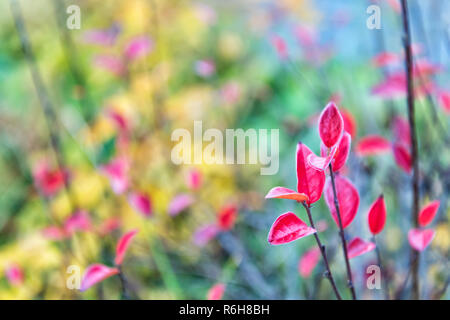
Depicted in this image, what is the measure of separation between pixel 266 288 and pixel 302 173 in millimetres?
415

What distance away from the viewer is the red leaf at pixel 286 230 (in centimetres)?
36

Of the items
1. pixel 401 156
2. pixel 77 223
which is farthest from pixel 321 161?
pixel 77 223

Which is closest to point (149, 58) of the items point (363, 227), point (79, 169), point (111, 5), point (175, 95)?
point (175, 95)

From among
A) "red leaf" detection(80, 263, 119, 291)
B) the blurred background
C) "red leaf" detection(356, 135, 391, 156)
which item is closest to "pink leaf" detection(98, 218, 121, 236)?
the blurred background

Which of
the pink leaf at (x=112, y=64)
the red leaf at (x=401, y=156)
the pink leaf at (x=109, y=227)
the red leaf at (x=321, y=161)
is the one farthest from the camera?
the pink leaf at (x=112, y=64)

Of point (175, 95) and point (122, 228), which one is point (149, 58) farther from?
point (122, 228)

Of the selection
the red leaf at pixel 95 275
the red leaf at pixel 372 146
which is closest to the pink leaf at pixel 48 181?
the red leaf at pixel 95 275

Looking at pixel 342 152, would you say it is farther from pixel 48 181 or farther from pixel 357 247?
pixel 48 181

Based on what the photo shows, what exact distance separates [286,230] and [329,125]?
0.10 metres

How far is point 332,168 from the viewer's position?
375mm

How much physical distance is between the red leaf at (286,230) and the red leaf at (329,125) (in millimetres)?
74

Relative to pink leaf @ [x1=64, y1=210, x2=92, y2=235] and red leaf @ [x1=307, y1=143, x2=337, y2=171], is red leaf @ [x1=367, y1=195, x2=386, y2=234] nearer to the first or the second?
red leaf @ [x1=307, y1=143, x2=337, y2=171]

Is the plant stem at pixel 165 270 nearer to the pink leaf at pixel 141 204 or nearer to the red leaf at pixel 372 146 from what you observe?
the pink leaf at pixel 141 204
